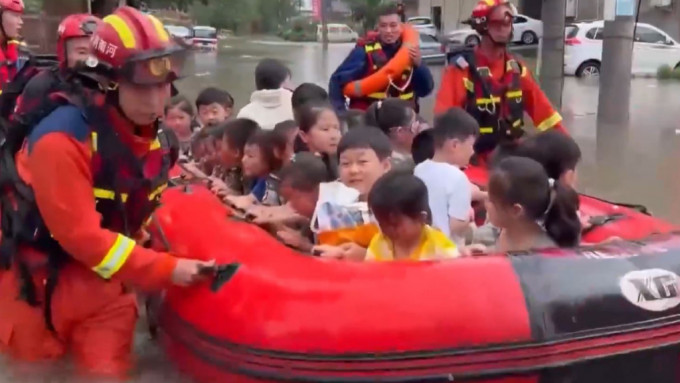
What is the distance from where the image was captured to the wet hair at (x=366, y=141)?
12.5 ft

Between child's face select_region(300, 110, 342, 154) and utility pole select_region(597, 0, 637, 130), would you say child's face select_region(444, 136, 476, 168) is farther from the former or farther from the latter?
utility pole select_region(597, 0, 637, 130)

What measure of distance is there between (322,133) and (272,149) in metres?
0.24

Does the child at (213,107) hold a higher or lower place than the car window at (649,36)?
higher

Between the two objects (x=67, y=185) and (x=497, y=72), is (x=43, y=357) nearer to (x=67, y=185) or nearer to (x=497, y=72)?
(x=67, y=185)

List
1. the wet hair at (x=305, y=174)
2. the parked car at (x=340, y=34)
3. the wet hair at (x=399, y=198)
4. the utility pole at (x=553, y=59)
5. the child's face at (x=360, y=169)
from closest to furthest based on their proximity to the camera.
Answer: the wet hair at (x=399, y=198), the child's face at (x=360, y=169), the wet hair at (x=305, y=174), the utility pole at (x=553, y=59), the parked car at (x=340, y=34)

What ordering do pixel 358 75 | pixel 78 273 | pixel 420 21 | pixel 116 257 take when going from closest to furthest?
pixel 116 257 → pixel 78 273 → pixel 358 75 → pixel 420 21

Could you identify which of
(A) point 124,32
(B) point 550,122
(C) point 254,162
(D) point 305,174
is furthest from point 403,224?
(B) point 550,122

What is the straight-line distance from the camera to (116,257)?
3311 millimetres

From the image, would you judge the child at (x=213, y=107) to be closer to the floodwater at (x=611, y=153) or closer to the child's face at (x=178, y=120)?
the child's face at (x=178, y=120)

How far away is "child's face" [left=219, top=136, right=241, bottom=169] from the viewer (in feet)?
15.9

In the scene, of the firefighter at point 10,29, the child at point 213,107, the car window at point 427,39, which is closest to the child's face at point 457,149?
the child at point 213,107

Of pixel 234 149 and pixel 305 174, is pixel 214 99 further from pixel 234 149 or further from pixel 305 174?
pixel 305 174

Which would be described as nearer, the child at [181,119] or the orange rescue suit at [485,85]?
the orange rescue suit at [485,85]

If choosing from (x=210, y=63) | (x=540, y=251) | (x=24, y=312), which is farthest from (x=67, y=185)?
(x=210, y=63)
